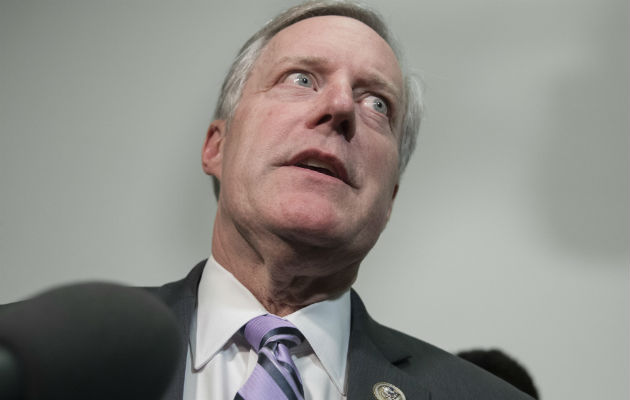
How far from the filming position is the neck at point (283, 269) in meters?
1.54

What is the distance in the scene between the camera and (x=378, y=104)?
176 centimetres

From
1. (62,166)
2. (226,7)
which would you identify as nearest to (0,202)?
(62,166)

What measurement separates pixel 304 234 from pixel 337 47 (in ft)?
1.70

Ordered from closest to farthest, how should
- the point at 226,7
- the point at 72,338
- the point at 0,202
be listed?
the point at 72,338 < the point at 0,202 < the point at 226,7

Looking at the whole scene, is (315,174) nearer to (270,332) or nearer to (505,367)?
(270,332)

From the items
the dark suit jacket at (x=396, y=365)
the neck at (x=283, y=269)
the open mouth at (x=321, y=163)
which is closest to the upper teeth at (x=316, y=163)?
the open mouth at (x=321, y=163)

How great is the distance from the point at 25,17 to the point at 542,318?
2.08 metres

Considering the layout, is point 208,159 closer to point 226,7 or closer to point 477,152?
point 226,7

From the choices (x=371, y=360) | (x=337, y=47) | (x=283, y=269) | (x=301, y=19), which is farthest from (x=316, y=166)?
(x=301, y=19)

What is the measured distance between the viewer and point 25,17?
2.37m

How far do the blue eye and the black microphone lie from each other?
1167 millimetres

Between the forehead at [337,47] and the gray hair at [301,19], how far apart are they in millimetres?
55

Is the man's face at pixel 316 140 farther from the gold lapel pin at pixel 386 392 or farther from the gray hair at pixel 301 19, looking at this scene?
the gold lapel pin at pixel 386 392

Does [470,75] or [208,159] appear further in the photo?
[470,75]
